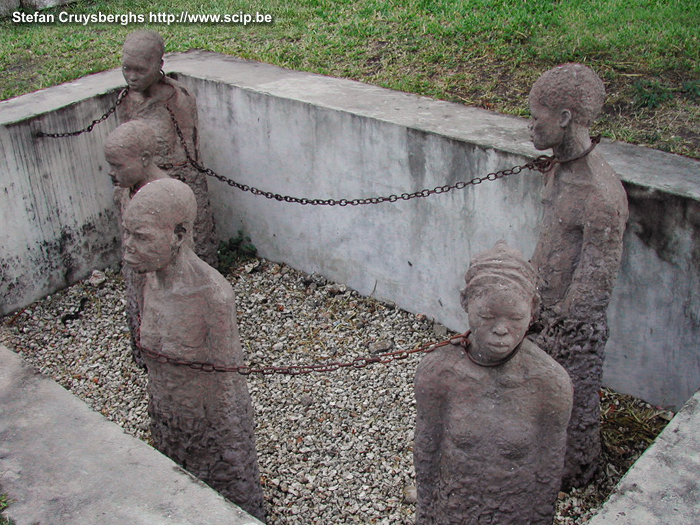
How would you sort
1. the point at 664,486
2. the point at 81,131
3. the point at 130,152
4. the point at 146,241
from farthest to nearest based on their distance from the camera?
the point at 81,131 → the point at 130,152 → the point at 146,241 → the point at 664,486

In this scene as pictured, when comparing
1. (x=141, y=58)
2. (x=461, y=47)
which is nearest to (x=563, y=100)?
(x=141, y=58)

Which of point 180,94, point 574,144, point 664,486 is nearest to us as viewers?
point 664,486

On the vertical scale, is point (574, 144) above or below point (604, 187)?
above

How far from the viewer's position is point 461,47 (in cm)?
816

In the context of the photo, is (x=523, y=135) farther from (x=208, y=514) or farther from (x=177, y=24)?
(x=177, y=24)

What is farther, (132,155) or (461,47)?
(461,47)

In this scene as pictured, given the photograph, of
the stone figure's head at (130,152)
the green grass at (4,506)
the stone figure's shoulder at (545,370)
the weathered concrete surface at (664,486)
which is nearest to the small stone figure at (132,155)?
the stone figure's head at (130,152)

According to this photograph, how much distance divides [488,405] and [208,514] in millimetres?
1272

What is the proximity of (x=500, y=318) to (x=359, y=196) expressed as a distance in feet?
12.9

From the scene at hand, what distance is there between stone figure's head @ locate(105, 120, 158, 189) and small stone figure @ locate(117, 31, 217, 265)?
46.7 inches

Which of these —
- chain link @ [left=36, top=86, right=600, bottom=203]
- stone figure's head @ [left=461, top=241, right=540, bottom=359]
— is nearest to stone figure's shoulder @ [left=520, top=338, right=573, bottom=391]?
stone figure's head @ [left=461, top=241, right=540, bottom=359]

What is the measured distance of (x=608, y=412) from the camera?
18.5 ft

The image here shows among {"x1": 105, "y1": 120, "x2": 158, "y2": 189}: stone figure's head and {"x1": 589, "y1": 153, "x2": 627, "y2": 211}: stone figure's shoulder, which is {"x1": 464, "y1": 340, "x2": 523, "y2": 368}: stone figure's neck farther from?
{"x1": 105, "y1": 120, "x2": 158, "y2": 189}: stone figure's head

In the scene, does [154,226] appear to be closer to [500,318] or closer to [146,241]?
[146,241]
